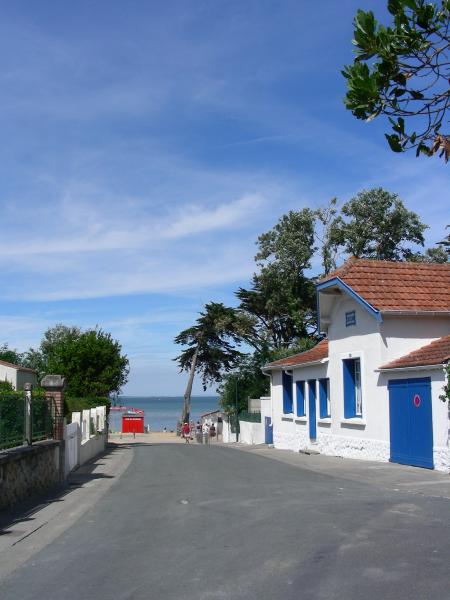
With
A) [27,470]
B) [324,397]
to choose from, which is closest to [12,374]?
[324,397]

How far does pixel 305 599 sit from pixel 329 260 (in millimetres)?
40388

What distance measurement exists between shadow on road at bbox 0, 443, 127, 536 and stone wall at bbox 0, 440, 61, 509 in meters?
0.12

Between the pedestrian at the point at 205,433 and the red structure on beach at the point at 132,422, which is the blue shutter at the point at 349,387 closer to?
the pedestrian at the point at 205,433

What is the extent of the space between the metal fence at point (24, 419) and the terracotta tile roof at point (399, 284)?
9.52 meters

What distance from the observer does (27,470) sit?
13.2m

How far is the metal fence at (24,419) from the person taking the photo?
1275 centimetres

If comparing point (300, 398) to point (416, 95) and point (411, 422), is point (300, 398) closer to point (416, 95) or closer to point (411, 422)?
point (411, 422)

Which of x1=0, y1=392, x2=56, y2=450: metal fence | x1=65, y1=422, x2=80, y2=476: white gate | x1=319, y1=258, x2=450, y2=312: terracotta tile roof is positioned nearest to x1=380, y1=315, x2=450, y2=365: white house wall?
x1=319, y1=258, x2=450, y2=312: terracotta tile roof

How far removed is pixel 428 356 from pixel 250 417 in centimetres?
2419

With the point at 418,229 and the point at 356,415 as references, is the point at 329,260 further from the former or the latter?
the point at 356,415

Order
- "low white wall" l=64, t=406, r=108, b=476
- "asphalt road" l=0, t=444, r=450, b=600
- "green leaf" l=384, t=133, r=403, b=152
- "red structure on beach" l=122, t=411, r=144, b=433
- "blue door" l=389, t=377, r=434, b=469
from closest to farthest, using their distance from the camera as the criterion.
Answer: "green leaf" l=384, t=133, r=403, b=152 < "asphalt road" l=0, t=444, r=450, b=600 < "blue door" l=389, t=377, r=434, b=469 < "low white wall" l=64, t=406, r=108, b=476 < "red structure on beach" l=122, t=411, r=144, b=433

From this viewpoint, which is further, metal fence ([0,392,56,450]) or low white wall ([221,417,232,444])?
low white wall ([221,417,232,444])

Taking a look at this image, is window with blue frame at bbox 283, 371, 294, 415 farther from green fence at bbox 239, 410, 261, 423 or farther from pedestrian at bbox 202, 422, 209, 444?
pedestrian at bbox 202, 422, 209, 444

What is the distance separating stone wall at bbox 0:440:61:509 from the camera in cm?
1175
